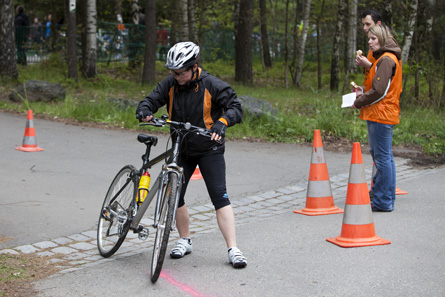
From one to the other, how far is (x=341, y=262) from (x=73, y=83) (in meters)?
15.8

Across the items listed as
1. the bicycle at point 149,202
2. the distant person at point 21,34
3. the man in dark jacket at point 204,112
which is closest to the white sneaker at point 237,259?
the man in dark jacket at point 204,112

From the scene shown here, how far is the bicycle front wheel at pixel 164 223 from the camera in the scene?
481 centimetres

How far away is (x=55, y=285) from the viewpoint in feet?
15.8

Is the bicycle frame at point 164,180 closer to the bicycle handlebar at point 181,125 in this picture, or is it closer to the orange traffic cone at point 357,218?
the bicycle handlebar at point 181,125

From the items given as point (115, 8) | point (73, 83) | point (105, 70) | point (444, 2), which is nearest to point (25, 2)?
point (115, 8)

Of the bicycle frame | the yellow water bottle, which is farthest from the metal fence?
the bicycle frame

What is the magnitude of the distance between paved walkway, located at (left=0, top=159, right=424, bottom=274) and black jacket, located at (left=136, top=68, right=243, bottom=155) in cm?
128

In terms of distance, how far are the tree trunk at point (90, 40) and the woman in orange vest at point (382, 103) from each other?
50.5 ft

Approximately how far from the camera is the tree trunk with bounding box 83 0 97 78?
21.0m

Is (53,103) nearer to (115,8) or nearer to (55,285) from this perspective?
(55,285)

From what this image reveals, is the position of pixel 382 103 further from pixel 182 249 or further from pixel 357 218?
pixel 182 249

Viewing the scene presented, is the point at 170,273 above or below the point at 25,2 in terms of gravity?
below

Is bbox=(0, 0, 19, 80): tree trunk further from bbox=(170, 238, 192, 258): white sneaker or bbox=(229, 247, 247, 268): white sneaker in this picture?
bbox=(229, 247, 247, 268): white sneaker

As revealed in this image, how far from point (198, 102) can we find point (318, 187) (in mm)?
2474
